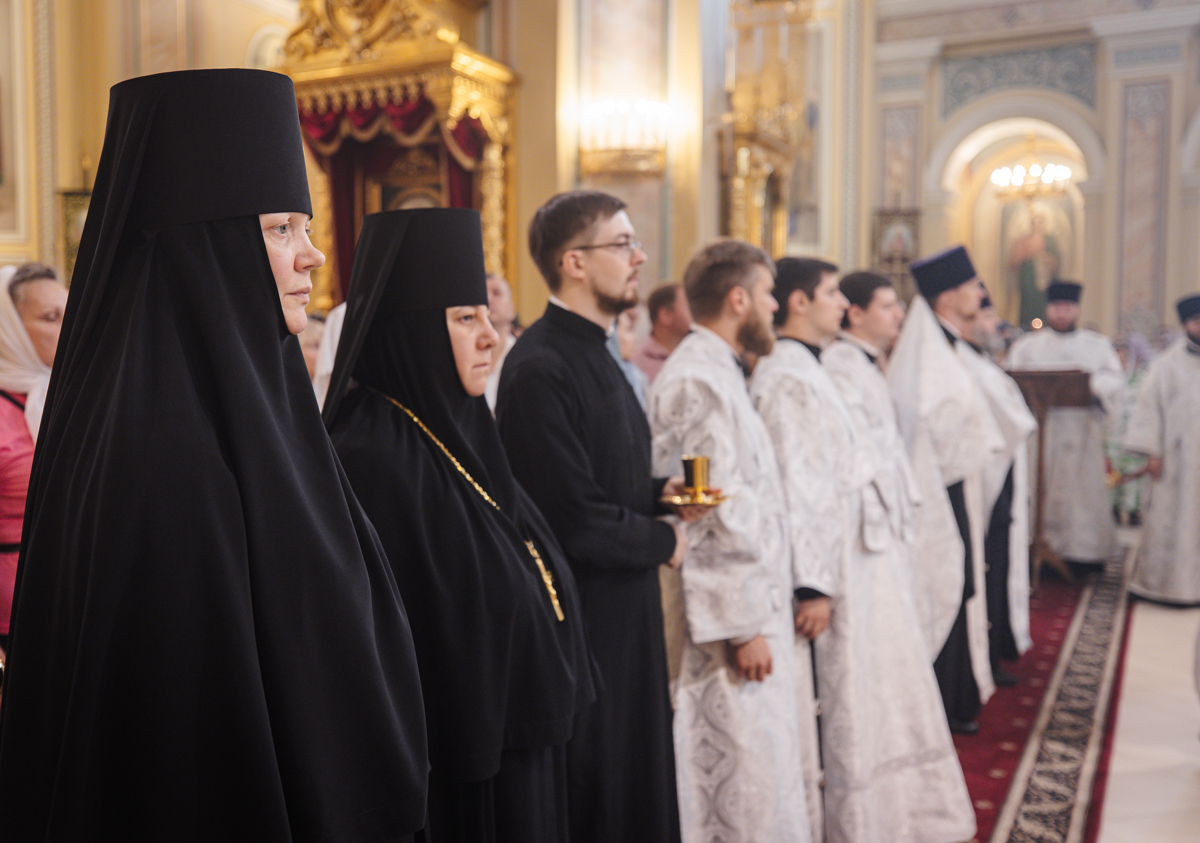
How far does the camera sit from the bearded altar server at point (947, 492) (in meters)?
4.20

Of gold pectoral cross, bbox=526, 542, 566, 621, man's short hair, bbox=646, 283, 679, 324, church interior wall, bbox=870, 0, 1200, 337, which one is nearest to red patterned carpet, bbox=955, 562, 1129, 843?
gold pectoral cross, bbox=526, 542, 566, 621

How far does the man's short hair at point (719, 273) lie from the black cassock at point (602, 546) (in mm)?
562

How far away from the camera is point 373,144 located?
7645mm

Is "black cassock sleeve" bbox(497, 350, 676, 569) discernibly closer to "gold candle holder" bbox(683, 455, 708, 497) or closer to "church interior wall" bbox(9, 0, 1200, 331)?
"gold candle holder" bbox(683, 455, 708, 497)

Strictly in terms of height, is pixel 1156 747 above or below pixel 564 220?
below

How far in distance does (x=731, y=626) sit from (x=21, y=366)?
2164mm

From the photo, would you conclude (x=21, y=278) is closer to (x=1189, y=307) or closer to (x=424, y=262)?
(x=424, y=262)

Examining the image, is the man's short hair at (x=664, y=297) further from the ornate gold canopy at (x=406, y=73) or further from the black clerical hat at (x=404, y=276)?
the black clerical hat at (x=404, y=276)

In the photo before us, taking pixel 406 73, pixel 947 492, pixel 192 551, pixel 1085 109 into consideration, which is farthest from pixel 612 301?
pixel 1085 109

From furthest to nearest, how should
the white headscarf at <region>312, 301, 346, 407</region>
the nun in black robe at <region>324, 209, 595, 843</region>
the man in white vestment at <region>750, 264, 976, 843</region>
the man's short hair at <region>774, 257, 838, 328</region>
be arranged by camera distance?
the white headscarf at <region>312, 301, 346, 407</region> → the man's short hair at <region>774, 257, 838, 328</region> → the man in white vestment at <region>750, 264, 976, 843</region> → the nun in black robe at <region>324, 209, 595, 843</region>

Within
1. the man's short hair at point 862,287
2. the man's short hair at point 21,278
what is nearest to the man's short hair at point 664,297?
the man's short hair at point 862,287

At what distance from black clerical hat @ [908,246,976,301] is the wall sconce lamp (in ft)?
7.83

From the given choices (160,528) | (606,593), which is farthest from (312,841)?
(606,593)

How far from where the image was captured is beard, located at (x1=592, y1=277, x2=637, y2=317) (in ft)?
8.45
